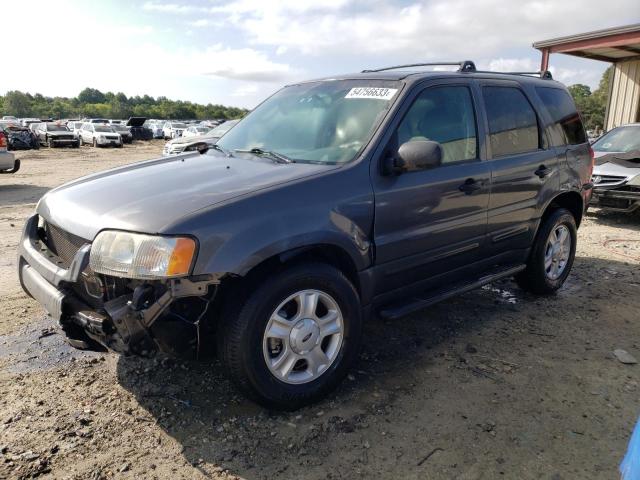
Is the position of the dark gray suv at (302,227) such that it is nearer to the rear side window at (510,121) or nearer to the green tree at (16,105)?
the rear side window at (510,121)

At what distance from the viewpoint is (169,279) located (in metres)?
2.38

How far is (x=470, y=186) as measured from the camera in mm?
3650

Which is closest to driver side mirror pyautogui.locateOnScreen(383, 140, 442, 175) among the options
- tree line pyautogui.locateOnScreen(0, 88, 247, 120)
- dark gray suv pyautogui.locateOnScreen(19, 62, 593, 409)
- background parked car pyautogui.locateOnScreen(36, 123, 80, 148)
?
dark gray suv pyautogui.locateOnScreen(19, 62, 593, 409)

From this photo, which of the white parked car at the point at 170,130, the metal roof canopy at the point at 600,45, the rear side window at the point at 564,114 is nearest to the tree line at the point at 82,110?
the white parked car at the point at 170,130

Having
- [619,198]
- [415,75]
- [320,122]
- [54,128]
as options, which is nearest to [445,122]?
[415,75]

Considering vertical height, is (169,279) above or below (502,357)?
above

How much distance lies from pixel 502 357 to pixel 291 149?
2.09 meters

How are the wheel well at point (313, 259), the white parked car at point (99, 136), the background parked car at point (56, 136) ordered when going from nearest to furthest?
the wheel well at point (313, 259)
the background parked car at point (56, 136)
the white parked car at point (99, 136)

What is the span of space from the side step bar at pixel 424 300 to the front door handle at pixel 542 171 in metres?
0.95

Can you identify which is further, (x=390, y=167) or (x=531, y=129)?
(x=531, y=129)

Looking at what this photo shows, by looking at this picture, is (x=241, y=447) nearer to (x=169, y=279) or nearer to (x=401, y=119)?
(x=169, y=279)

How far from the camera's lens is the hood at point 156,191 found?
256 cm

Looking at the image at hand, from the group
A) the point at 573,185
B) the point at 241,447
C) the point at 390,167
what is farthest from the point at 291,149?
the point at 573,185

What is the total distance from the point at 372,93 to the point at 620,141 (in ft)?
26.1
